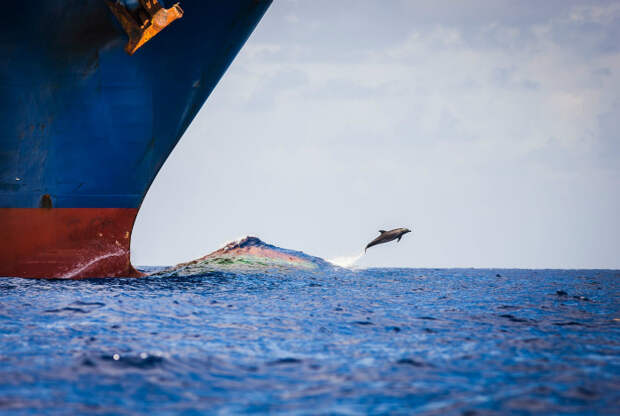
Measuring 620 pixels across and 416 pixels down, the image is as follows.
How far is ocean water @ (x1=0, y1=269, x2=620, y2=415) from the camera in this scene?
12.4 feet

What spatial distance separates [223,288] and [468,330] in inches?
261

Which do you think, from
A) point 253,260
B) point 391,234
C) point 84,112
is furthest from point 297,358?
point 253,260

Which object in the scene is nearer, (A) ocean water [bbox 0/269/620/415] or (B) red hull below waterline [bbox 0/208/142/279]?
(A) ocean water [bbox 0/269/620/415]

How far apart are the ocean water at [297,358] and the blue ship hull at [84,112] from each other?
12.2 feet

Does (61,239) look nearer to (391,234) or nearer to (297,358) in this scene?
(391,234)

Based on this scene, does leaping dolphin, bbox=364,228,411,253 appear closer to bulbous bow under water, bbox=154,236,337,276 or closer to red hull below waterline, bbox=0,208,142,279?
bulbous bow under water, bbox=154,236,337,276

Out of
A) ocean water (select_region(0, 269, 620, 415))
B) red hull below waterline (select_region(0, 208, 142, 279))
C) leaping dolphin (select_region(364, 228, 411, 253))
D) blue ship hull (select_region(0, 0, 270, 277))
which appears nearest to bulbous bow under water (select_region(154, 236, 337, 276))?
red hull below waterline (select_region(0, 208, 142, 279))

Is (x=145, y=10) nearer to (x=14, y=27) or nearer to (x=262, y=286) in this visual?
(x=14, y=27)

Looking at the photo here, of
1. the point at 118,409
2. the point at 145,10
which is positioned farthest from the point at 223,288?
the point at 118,409

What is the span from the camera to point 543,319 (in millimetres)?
8305

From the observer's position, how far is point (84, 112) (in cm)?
1248

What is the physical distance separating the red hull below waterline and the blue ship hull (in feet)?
0.08

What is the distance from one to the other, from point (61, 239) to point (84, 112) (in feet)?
10.0

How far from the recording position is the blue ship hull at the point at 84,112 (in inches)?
470
